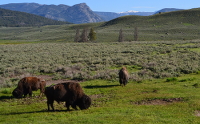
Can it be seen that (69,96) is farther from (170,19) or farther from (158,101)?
(170,19)

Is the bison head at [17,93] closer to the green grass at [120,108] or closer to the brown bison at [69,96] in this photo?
the green grass at [120,108]

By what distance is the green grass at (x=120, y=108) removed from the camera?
8641 mm

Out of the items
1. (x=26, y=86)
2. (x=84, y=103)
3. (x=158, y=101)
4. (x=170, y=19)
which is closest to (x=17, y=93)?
(x=26, y=86)

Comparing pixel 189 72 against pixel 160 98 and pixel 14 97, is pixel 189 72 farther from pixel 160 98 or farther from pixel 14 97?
pixel 14 97

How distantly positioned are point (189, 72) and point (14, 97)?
15.1 metres

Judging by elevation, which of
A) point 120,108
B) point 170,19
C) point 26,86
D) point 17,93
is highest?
point 170,19

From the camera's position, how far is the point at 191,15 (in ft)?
484

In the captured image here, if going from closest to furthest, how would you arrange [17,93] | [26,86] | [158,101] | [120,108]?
[120,108] < [158,101] < [17,93] < [26,86]

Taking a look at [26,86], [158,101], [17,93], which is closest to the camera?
[158,101]

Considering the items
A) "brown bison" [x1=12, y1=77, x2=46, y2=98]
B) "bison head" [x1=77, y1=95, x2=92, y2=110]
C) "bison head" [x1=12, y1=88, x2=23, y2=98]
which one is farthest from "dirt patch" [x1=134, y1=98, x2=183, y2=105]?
"bison head" [x1=12, y1=88, x2=23, y2=98]

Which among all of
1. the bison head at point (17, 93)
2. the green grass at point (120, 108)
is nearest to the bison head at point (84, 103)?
the green grass at point (120, 108)

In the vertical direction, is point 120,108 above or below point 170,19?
below

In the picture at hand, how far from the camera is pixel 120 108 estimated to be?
33.2 feet

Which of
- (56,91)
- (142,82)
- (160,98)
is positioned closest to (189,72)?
(142,82)
